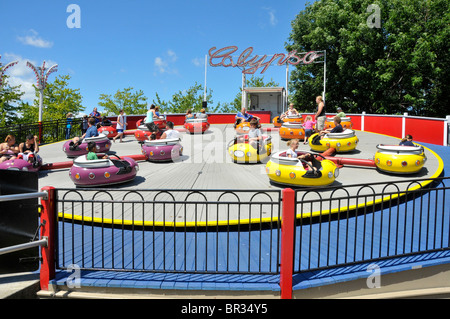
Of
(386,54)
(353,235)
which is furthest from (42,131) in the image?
(386,54)

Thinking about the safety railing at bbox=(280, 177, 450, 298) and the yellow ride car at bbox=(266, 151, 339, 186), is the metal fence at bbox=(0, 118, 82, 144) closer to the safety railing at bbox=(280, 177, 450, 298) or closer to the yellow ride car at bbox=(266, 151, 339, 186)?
the yellow ride car at bbox=(266, 151, 339, 186)

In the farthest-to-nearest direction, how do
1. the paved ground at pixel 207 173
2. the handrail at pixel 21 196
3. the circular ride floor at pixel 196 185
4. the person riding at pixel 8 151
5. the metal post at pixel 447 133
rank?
the metal post at pixel 447 133
the person riding at pixel 8 151
the paved ground at pixel 207 173
the circular ride floor at pixel 196 185
the handrail at pixel 21 196

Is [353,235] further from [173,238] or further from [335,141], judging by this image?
[335,141]

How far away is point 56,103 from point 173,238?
160 ft

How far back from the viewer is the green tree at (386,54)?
93.4 feet

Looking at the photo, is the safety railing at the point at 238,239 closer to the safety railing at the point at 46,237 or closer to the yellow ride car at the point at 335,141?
the safety railing at the point at 46,237

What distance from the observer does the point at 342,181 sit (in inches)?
358

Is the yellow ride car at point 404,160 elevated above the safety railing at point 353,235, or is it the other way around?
the yellow ride car at point 404,160

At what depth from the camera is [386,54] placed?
100 ft

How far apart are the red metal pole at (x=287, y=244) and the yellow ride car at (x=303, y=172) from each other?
161 inches

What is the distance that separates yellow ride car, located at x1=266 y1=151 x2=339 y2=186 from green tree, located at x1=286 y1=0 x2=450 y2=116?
80.0ft

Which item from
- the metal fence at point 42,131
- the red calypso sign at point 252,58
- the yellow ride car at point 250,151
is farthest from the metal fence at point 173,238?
the red calypso sign at point 252,58
